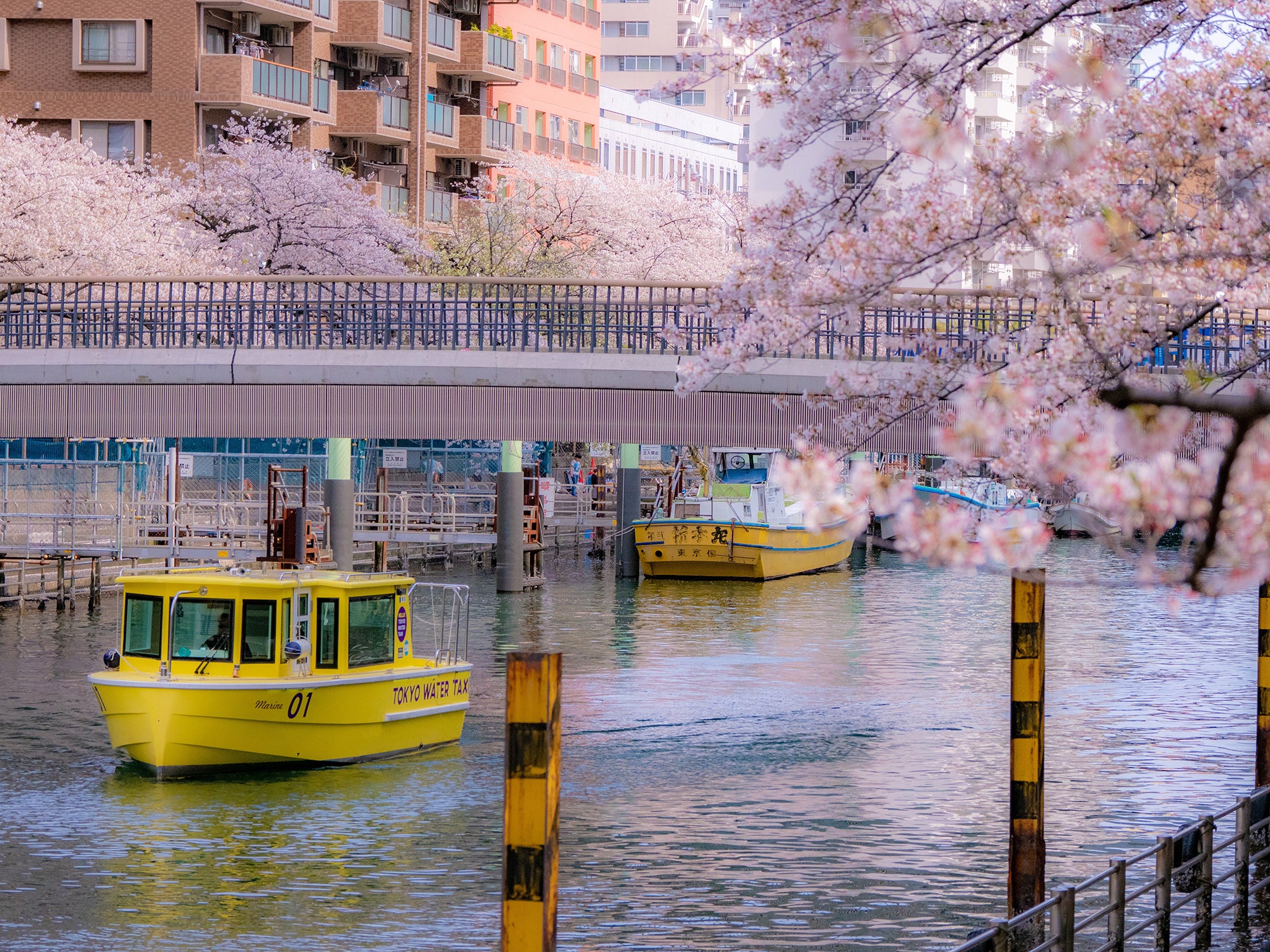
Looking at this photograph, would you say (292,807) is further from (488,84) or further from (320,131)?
(488,84)

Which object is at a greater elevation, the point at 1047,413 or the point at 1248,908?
the point at 1047,413

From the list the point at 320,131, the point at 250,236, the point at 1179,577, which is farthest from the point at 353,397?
the point at 320,131

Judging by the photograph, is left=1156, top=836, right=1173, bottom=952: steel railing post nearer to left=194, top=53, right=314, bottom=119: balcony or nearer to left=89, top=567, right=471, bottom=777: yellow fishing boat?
left=89, top=567, right=471, bottom=777: yellow fishing boat

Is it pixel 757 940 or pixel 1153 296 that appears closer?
pixel 1153 296

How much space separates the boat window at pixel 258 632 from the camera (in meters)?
23.2

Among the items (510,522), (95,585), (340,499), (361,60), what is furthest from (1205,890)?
(361,60)

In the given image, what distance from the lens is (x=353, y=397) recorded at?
2664cm

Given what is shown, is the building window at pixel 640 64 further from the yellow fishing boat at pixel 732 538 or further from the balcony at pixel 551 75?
the yellow fishing boat at pixel 732 538

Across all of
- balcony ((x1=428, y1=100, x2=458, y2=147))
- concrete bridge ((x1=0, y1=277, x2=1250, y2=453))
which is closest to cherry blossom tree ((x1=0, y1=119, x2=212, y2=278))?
balcony ((x1=428, y1=100, x2=458, y2=147))

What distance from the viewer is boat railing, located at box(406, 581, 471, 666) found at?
84.7 feet

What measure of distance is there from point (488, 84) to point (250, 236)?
837 inches

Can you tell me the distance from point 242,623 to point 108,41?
122ft

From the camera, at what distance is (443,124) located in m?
68.3

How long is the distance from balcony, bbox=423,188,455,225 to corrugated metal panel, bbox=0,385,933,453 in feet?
133
